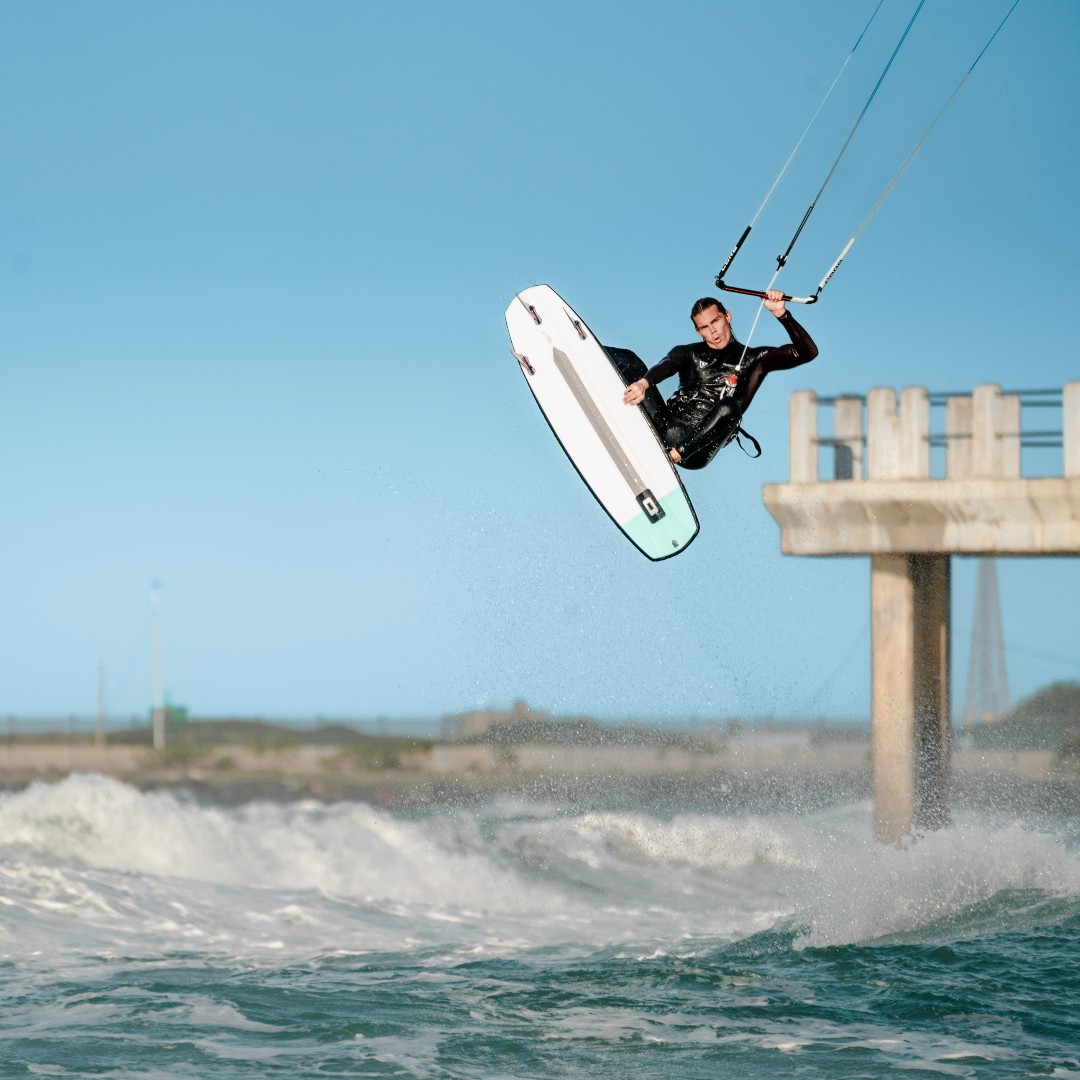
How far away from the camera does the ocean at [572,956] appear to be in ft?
24.3

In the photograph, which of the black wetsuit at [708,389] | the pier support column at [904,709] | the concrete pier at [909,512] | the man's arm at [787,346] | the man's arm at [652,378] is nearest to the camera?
the man's arm at [787,346]

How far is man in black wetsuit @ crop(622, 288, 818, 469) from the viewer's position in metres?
8.79

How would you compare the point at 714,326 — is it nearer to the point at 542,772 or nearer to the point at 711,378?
the point at 711,378

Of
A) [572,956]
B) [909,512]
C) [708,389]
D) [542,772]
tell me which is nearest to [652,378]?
[708,389]

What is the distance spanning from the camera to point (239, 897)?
17.3 meters

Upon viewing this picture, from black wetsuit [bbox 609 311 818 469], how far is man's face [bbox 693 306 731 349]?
61mm

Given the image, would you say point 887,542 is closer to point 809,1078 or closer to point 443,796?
point 809,1078

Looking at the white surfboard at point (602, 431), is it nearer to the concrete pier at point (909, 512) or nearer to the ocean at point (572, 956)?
the ocean at point (572, 956)

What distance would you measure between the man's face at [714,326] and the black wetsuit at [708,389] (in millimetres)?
Result: 61

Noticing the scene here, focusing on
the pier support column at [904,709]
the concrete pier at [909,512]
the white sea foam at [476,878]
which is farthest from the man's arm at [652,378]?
the pier support column at [904,709]

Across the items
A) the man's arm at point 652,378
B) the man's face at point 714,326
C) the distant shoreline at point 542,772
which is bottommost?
the distant shoreline at point 542,772

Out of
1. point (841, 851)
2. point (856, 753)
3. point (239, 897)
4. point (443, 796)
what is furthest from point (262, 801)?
point (841, 851)

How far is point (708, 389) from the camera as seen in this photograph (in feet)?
29.6

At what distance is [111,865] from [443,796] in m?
8.51
